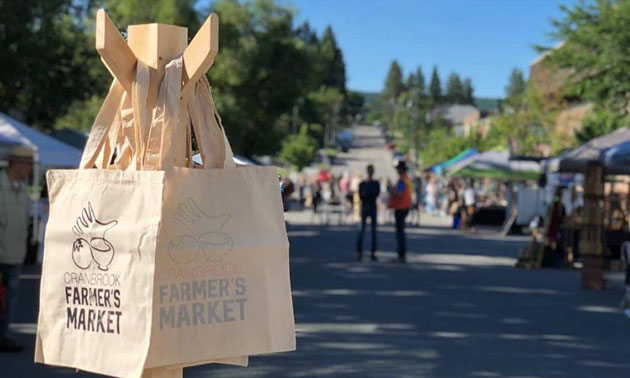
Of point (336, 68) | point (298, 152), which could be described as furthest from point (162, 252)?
point (336, 68)

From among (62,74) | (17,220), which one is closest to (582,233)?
(17,220)

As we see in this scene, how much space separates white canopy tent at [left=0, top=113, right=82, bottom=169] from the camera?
14.6 metres

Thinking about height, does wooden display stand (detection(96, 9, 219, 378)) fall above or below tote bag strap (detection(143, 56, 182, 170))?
above

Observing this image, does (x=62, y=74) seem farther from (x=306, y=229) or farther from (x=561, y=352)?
(x=561, y=352)

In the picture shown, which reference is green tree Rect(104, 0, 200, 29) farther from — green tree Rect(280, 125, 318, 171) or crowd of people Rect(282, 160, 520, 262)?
green tree Rect(280, 125, 318, 171)

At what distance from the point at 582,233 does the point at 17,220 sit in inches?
366

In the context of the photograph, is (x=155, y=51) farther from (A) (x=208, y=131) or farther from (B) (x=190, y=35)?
(B) (x=190, y=35)

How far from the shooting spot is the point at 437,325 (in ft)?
35.1

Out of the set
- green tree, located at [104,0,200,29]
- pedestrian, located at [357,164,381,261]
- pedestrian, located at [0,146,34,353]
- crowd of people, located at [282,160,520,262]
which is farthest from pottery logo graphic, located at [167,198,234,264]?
green tree, located at [104,0,200,29]

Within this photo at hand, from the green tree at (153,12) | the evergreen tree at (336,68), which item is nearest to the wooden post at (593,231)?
the green tree at (153,12)

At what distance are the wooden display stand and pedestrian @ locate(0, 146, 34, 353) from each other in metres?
5.50

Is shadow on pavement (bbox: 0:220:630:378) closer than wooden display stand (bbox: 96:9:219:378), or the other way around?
wooden display stand (bbox: 96:9:219:378)

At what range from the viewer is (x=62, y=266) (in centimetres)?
342

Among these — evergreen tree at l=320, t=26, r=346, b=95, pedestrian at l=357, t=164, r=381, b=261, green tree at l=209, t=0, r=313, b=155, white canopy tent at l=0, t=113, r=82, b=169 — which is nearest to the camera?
white canopy tent at l=0, t=113, r=82, b=169
